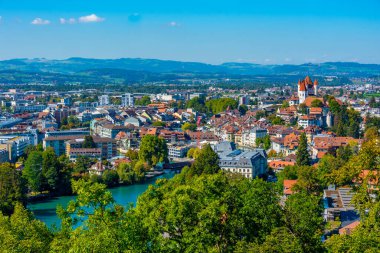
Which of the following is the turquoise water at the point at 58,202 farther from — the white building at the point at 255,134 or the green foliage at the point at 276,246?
the white building at the point at 255,134

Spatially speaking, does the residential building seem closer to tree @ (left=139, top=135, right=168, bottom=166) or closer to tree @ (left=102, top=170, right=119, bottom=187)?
tree @ (left=139, top=135, right=168, bottom=166)

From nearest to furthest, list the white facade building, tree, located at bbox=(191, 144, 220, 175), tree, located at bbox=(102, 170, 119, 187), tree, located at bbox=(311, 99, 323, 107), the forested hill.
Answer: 1. tree, located at bbox=(191, 144, 220, 175)
2. tree, located at bbox=(102, 170, 119, 187)
3. tree, located at bbox=(311, 99, 323, 107)
4. the white facade building
5. the forested hill

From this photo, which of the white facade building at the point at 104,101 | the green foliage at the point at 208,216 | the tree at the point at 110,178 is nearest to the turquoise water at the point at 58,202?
the tree at the point at 110,178

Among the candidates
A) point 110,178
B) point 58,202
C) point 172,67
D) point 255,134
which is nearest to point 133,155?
point 110,178

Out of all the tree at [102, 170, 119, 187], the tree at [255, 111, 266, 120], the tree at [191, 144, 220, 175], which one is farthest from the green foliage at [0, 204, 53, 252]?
the tree at [255, 111, 266, 120]

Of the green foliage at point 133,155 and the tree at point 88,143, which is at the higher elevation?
the tree at point 88,143

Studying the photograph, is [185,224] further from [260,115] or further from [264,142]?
[260,115]
